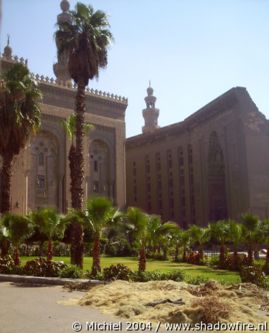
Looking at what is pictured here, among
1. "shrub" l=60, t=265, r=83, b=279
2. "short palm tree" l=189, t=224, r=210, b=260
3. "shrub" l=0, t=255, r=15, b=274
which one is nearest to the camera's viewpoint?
"shrub" l=60, t=265, r=83, b=279

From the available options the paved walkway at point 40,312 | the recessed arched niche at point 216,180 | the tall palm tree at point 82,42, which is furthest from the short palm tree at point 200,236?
the recessed arched niche at point 216,180

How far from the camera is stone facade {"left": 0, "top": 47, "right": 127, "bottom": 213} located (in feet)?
128

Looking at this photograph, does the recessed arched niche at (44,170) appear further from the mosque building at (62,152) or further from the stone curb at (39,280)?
the stone curb at (39,280)

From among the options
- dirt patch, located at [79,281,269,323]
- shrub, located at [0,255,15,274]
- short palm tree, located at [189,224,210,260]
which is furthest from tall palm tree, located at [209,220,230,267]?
dirt patch, located at [79,281,269,323]

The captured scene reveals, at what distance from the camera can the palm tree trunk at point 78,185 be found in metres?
18.7

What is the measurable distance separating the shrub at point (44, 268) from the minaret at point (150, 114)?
176ft

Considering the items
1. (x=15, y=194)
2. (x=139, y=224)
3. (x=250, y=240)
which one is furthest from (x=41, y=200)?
(x=139, y=224)

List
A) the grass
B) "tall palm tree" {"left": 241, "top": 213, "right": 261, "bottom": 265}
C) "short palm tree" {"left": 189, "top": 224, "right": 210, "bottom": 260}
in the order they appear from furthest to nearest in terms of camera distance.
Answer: "short palm tree" {"left": 189, "top": 224, "right": 210, "bottom": 260} → "tall palm tree" {"left": 241, "top": 213, "right": 261, "bottom": 265} → the grass

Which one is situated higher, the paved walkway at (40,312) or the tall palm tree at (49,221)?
the tall palm tree at (49,221)

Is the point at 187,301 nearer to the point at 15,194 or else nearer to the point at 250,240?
the point at 250,240

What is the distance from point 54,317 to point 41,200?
3266 centimetres

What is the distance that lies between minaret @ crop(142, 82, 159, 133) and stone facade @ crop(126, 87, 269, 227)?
6789mm

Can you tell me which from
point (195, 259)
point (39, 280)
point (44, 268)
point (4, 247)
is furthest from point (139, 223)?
point (195, 259)

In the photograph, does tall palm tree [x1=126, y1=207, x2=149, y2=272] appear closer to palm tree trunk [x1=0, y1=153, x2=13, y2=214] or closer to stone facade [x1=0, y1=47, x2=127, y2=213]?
palm tree trunk [x1=0, y1=153, x2=13, y2=214]
